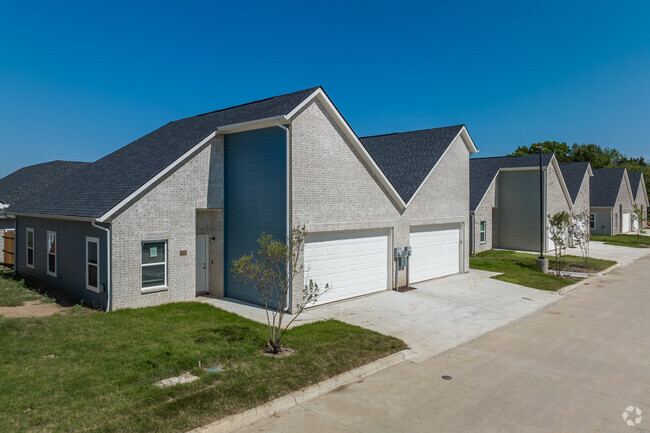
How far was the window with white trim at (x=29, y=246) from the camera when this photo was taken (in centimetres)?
1800

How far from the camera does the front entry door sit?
15375 mm

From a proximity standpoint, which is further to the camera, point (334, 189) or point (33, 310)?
point (334, 189)

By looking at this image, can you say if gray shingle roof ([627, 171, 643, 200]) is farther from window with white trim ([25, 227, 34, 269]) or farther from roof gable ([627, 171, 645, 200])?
window with white trim ([25, 227, 34, 269])

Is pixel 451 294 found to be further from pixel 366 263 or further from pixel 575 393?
pixel 575 393

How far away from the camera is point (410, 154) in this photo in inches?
845

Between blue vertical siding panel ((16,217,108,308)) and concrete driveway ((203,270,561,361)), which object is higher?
blue vertical siding panel ((16,217,108,308))

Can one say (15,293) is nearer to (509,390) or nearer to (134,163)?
(134,163)

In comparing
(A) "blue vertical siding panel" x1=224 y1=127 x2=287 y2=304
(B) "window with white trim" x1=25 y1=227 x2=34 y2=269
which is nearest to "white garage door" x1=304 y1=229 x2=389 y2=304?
(A) "blue vertical siding panel" x1=224 y1=127 x2=287 y2=304

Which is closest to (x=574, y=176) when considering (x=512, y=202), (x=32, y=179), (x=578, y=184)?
(x=578, y=184)

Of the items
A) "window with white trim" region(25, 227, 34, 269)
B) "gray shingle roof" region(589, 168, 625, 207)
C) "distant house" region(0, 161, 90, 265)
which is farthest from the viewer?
"gray shingle roof" region(589, 168, 625, 207)

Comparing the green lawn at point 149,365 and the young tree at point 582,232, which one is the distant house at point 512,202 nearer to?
the young tree at point 582,232

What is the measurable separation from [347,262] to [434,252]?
19.3 feet

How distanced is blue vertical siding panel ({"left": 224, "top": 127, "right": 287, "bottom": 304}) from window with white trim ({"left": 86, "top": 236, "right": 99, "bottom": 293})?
13.0 feet

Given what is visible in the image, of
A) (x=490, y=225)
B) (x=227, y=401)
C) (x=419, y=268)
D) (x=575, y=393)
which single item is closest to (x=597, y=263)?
(x=490, y=225)
